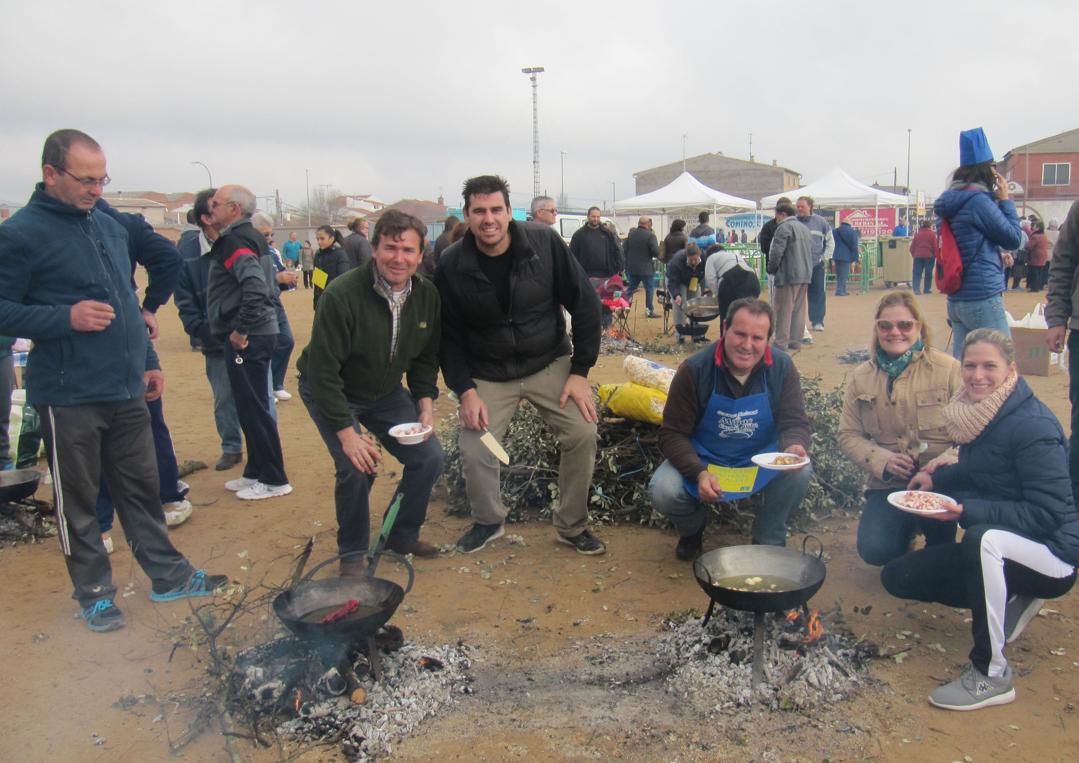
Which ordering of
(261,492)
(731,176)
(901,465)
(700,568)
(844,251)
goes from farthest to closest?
(731,176) < (844,251) < (261,492) < (901,465) < (700,568)

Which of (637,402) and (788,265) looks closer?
(637,402)

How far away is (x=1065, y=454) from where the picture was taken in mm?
3059

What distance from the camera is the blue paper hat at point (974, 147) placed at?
4.86 m

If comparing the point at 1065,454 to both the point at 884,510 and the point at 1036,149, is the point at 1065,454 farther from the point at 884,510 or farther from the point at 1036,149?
the point at 1036,149

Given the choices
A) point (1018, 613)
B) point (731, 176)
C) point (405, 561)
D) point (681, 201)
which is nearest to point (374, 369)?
point (405, 561)

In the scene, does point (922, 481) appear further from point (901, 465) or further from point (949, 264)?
point (949, 264)

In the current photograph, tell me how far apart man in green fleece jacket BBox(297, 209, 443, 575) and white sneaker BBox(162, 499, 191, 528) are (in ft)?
4.93

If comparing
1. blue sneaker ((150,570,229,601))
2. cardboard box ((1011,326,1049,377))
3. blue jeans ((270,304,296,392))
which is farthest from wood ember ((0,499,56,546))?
cardboard box ((1011,326,1049,377))

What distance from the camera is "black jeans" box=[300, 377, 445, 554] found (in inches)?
157

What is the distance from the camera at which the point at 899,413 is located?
12.4 ft

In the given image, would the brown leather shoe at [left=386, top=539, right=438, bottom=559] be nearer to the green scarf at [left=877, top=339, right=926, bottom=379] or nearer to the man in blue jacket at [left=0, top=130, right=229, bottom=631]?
the man in blue jacket at [left=0, top=130, right=229, bottom=631]

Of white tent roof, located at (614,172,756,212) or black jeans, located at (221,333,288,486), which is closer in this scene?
black jeans, located at (221,333,288,486)

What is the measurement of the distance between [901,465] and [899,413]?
274 millimetres

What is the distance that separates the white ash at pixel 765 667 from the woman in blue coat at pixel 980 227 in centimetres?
274
